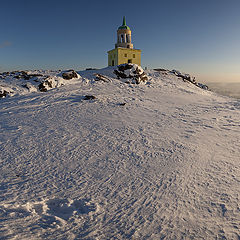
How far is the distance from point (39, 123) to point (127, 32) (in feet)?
94.3

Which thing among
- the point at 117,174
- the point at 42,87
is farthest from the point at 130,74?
the point at 117,174

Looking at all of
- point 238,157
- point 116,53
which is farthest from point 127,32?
point 238,157

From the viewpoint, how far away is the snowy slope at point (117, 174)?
3393 millimetres

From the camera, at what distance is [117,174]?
16.1ft

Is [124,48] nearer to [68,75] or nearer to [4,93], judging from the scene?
[68,75]

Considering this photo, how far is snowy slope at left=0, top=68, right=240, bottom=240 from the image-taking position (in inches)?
134

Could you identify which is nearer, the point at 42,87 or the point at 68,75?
the point at 42,87

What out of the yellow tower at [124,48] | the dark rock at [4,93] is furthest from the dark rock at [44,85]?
the yellow tower at [124,48]

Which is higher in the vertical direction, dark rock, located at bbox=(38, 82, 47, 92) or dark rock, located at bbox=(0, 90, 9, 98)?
dark rock, located at bbox=(38, 82, 47, 92)

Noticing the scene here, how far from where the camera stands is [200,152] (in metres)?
6.11

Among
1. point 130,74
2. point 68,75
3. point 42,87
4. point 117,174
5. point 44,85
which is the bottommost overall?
point 117,174

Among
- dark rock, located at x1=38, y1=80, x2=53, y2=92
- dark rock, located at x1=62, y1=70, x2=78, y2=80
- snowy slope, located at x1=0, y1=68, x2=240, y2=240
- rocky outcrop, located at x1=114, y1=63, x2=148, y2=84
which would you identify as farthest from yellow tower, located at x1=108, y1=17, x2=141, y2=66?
snowy slope, located at x1=0, y1=68, x2=240, y2=240

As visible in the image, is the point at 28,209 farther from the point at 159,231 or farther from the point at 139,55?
the point at 139,55

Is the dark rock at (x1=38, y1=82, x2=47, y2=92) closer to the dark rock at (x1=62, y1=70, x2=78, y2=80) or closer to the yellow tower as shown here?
the dark rock at (x1=62, y1=70, x2=78, y2=80)
